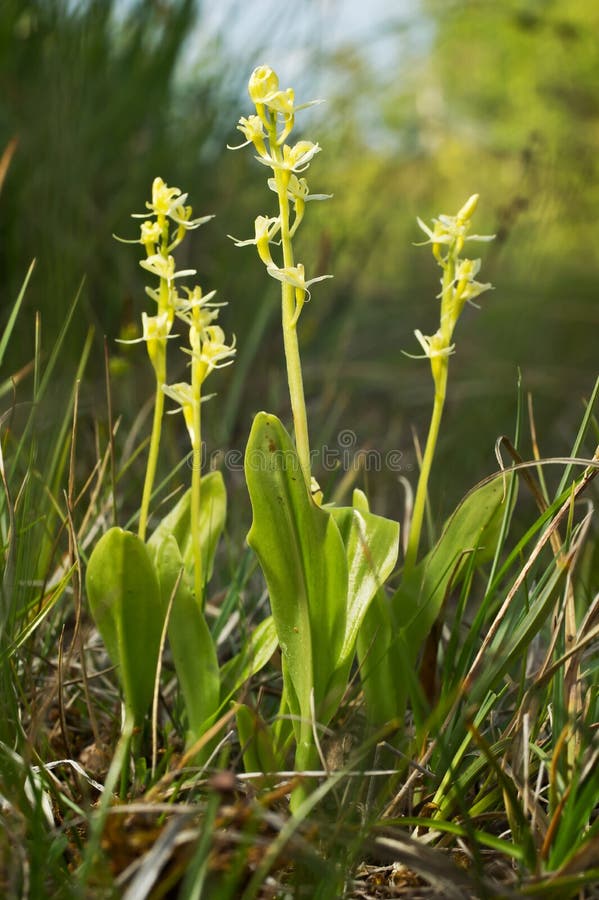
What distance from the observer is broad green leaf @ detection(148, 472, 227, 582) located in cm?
97

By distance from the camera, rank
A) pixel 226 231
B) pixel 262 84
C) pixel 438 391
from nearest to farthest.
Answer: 1. pixel 262 84
2. pixel 438 391
3. pixel 226 231

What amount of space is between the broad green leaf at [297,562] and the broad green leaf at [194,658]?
0.09m

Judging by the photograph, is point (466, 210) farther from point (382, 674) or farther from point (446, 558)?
point (382, 674)

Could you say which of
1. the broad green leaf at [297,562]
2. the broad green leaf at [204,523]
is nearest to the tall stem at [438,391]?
the broad green leaf at [297,562]

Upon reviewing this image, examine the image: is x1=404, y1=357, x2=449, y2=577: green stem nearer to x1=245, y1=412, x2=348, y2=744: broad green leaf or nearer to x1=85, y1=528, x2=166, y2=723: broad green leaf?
x1=245, y1=412, x2=348, y2=744: broad green leaf

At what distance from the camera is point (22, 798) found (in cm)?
60

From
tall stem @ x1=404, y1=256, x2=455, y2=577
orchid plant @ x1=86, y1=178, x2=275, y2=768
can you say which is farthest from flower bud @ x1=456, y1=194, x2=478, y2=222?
orchid plant @ x1=86, y1=178, x2=275, y2=768

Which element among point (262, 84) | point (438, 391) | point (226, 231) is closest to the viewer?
point (262, 84)

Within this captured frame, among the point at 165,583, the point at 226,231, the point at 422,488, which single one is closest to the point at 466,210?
the point at 422,488

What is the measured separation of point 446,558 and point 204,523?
29 cm

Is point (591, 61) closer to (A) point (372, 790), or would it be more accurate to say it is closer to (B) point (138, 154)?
(B) point (138, 154)

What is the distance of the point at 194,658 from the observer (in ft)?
2.88

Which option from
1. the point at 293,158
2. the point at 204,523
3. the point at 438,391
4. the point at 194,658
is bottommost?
the point at 194,658

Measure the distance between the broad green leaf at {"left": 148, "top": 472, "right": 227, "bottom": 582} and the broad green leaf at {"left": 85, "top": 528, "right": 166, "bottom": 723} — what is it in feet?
0.27
